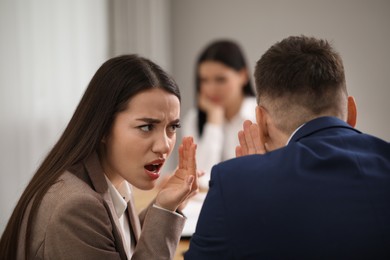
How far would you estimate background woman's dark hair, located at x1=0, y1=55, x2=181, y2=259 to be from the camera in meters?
1.22

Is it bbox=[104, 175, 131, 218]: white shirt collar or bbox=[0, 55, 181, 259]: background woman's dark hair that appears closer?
bbox=[0, 55, 181, 259]: background woman's dark hair

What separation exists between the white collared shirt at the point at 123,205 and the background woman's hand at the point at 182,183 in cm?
13

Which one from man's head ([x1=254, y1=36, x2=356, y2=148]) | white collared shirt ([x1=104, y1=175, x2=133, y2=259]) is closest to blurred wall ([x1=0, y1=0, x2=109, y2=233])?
white collared shirt ([x1=104, y1=175, x2=133, y2=259])

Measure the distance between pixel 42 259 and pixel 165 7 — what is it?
3.38 meters

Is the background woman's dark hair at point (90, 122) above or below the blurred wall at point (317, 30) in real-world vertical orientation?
below

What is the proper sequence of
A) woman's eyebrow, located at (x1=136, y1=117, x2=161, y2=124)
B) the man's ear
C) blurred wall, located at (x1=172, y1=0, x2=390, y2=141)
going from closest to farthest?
the man's ear, woman's eyebrow, located at (x1=136, y1=117, x2=161, y2=124), blurred wall, located at (x1=172, y1=0, x2=390, y2=141)

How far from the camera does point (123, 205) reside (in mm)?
1419

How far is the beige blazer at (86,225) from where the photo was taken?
1.09 m

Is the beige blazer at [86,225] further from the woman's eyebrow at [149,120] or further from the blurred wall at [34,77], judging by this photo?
the blurred wall at [34,77]

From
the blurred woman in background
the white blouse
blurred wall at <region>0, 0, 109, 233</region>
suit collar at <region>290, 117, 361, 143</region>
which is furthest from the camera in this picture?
the blurred woman in background

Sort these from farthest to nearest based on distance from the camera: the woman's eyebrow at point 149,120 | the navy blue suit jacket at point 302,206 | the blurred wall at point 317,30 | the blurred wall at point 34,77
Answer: the blurred wall at point 317,30 < the blurred wall at point 34,77 < the woman's eyebrow at point 149,120 < the navy blue suit jacket at point 302,206

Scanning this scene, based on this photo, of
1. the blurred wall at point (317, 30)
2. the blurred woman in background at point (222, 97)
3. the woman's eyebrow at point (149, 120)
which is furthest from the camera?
A: the blurred wall at point (317, 30)

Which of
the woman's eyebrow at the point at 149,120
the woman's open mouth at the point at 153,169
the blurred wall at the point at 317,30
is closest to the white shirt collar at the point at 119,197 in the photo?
the woman's open mouth at the point at 153,169

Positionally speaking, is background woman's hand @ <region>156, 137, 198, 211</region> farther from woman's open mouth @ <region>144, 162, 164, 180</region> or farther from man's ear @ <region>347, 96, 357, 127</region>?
man's ear @ <region>347, 96, 357, 127</region>
